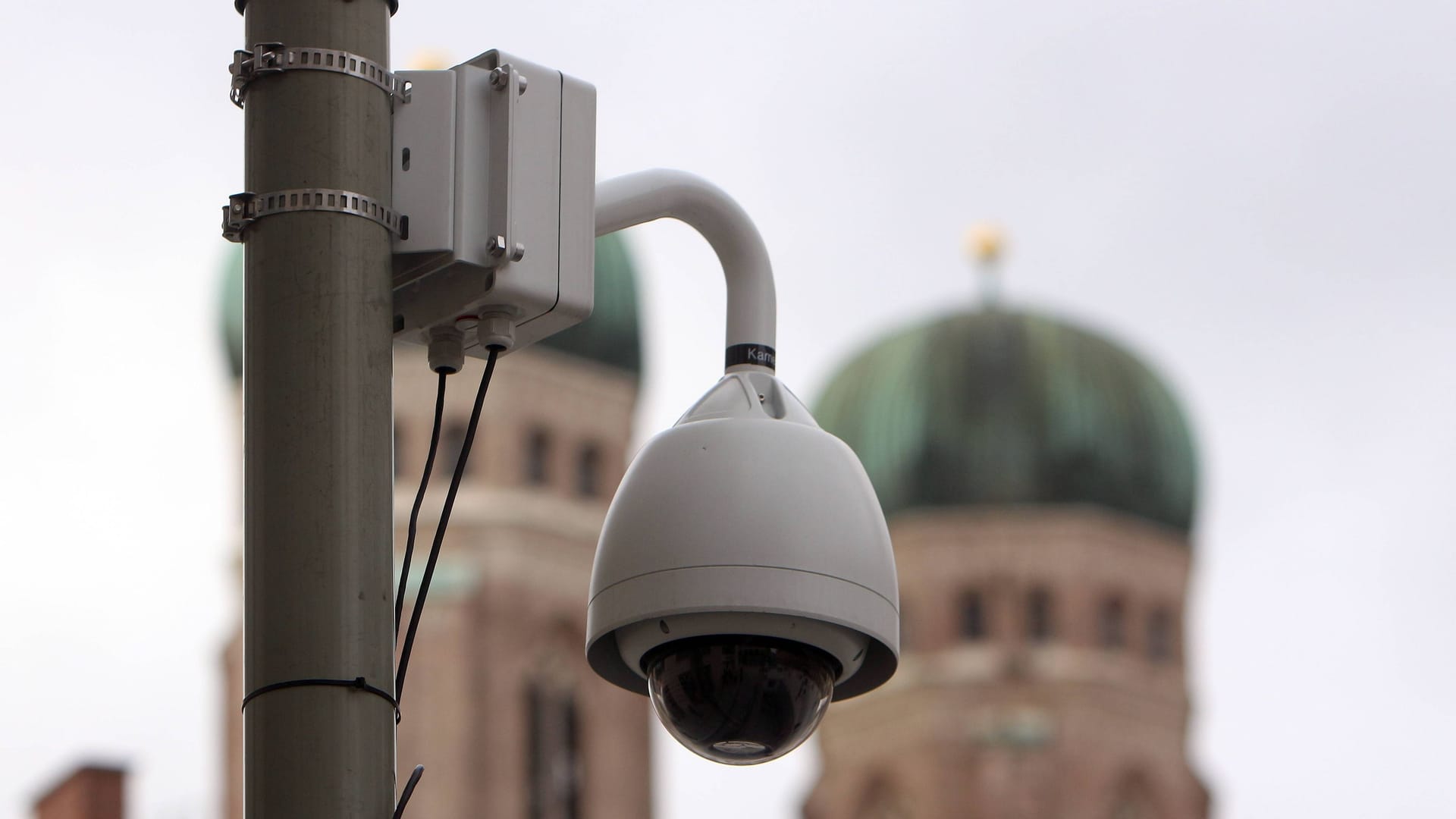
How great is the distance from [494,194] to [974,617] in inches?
1967

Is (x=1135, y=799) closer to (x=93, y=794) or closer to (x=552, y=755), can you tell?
(x=552, y=755)

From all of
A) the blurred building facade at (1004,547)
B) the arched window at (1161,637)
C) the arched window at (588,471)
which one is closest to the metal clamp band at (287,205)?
the arched window at (588,471)

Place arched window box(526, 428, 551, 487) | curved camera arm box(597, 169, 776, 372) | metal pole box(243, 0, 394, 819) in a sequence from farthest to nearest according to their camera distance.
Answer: arched window box(526, 428, 551, 487)
curved camera arm box(597, 169, 776, 372)
metal pole box(243, 0, 394, 819)

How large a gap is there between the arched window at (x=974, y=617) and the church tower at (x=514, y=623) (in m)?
8.22

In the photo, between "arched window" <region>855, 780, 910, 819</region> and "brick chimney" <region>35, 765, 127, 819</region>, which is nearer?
"brick chimney" <region>35, 765, 127, 819</region>

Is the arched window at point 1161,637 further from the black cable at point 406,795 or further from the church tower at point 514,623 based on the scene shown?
the black cable at point 406,795

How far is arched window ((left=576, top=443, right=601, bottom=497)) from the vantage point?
156ft

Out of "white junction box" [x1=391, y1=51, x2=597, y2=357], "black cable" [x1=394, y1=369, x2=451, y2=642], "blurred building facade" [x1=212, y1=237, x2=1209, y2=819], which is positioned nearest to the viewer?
"black cable" [x1=394, y1=369, x2=451, y2=642]

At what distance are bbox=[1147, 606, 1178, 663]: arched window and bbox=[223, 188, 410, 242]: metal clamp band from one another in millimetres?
50968

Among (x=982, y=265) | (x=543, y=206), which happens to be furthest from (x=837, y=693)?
(x=982, y=265)

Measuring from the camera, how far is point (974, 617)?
177ft

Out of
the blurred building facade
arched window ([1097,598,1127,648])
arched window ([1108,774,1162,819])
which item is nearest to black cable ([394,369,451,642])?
the blurred building facade

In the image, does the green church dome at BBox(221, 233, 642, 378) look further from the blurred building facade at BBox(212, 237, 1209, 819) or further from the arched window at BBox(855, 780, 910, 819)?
the arched window at BBox(855, 780, 910, 819)

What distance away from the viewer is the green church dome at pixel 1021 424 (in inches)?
2137
